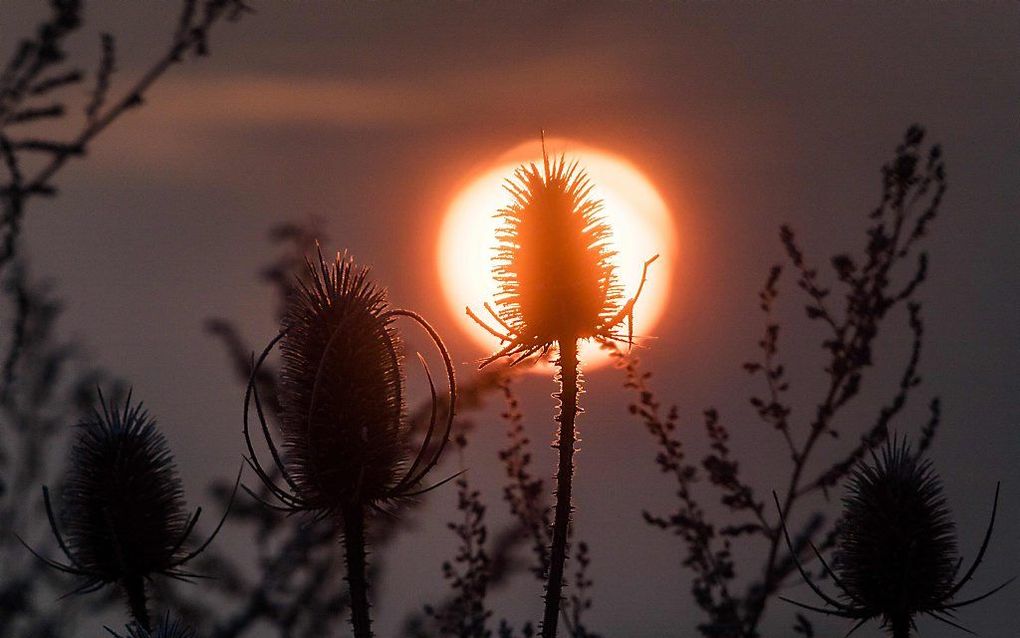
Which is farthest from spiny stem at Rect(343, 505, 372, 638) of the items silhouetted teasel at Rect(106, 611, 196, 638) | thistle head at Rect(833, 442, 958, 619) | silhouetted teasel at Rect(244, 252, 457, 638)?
thistle head at Rect(833, 442, 958, 619)

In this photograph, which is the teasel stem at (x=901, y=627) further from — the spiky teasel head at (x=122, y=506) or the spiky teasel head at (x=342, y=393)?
the spiky teasel head at (x=122, y=506)

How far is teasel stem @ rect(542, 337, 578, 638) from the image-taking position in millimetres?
5371

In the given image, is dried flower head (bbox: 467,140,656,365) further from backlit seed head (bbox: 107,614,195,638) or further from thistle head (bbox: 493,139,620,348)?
backlit seed head (bbox: 107,614,195,638)

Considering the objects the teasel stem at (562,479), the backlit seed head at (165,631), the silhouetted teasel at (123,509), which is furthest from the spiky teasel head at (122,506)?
the teasel stem at (562,479)

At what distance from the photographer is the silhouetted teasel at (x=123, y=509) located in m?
6.84

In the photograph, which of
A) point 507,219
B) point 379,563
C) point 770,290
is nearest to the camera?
point 507,219

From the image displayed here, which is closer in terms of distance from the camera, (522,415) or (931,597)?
(931,597)

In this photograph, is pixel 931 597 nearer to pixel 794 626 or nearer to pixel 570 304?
pixel 794 626

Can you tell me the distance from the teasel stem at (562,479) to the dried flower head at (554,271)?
0.14 meters

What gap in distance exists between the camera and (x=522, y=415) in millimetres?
7734

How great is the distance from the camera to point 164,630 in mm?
5840

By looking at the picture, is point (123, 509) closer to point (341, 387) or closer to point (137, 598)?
point (137, 598)

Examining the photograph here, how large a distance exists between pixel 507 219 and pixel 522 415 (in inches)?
65.1

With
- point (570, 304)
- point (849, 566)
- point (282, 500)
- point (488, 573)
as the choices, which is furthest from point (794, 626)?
point (282, 500)
